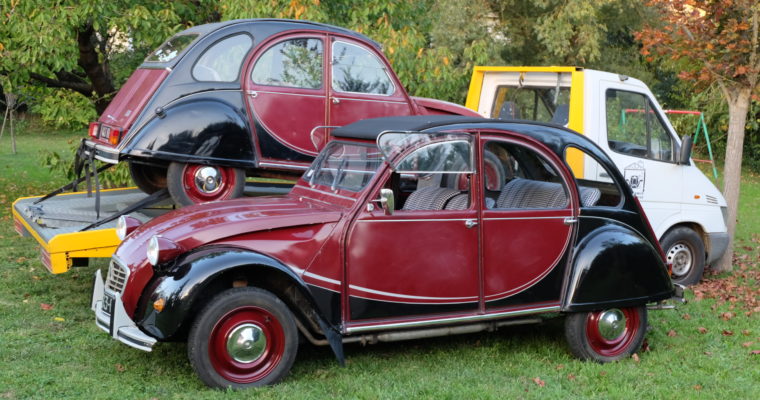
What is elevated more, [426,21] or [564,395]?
[426,21]

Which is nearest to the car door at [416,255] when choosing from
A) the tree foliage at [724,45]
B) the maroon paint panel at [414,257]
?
the maroon paint panel at [414,257]

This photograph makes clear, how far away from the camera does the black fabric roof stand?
6156 mm

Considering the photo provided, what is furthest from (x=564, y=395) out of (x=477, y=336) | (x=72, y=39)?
(x=72, y=39)

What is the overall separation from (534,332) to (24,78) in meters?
8.51

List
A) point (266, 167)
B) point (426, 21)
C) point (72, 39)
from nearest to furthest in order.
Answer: point (266, 167)
point (72, 39)
point (426, 21)

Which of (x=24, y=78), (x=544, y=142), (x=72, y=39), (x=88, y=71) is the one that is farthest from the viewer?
(x=88, y=71)

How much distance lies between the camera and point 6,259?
33.5 ft

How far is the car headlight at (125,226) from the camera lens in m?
6.45

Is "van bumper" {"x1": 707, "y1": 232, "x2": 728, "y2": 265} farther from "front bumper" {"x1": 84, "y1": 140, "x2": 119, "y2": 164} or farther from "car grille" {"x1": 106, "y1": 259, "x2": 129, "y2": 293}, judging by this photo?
"car grille" {"x1": 106, "y1": 259, "x2": 129, "y2": 293}

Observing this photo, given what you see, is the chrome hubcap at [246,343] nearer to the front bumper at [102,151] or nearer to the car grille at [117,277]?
the car grille at [117,277]

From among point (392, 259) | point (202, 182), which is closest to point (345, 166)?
point (392, 259)

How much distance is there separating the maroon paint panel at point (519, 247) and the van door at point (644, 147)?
116 inches

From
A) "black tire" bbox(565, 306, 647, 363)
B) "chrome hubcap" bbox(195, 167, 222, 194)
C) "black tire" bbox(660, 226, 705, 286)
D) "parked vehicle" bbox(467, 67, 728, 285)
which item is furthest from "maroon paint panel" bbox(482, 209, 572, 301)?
"black tire" bbox(660, 226, 705, 286)

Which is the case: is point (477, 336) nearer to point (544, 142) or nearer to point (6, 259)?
point (544, 142)
